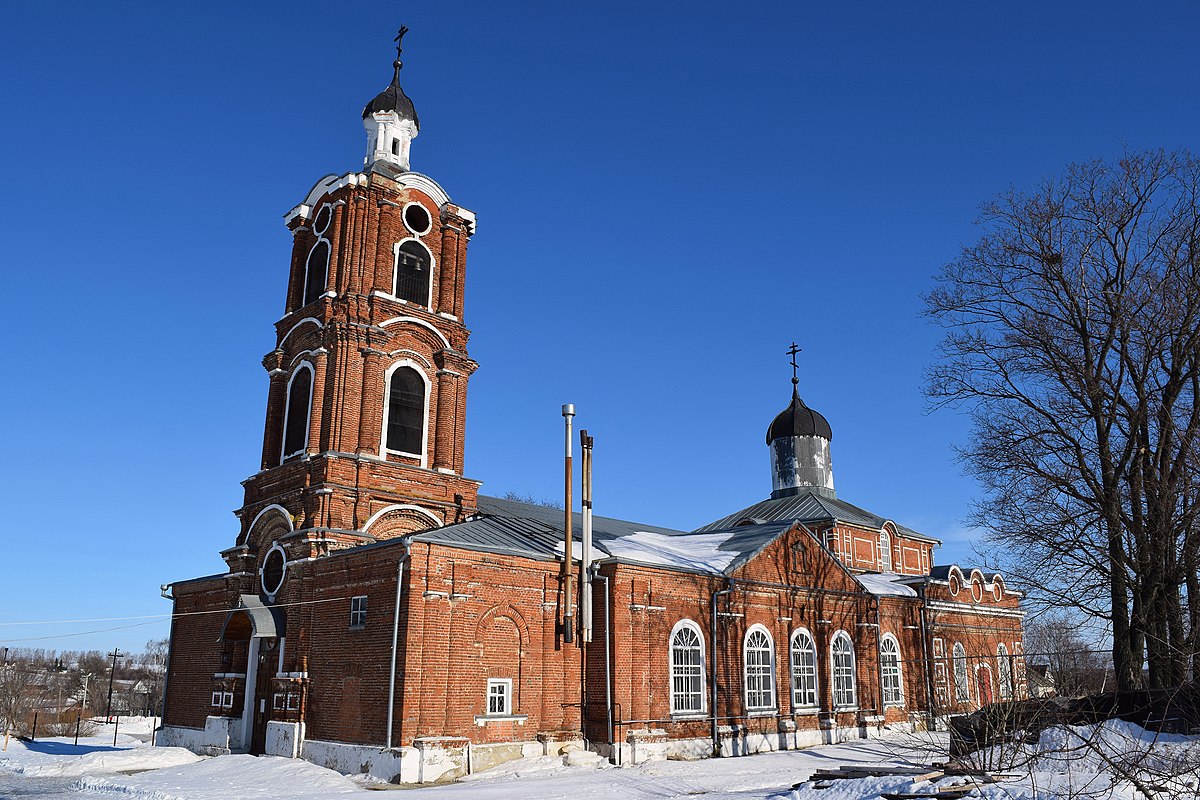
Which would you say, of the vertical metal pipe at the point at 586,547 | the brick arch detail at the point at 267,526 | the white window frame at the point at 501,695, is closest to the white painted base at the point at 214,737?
the brick arch detail at the point at 267,526

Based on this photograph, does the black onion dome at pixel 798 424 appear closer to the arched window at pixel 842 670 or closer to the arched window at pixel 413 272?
the arched window at pixel 842 670

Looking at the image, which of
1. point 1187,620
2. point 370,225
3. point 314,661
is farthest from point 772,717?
point 370,225

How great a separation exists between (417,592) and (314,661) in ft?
12.8

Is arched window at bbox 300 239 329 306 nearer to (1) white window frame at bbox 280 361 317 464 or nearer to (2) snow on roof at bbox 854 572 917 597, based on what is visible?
(1) white window frame at bbox 280 361 317 464

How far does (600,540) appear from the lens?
2536 centimetres

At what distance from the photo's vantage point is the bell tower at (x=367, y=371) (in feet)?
78.0

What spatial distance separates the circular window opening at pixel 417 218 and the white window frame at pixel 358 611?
37.1ft

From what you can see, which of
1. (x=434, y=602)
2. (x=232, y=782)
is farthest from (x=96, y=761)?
(x=434, y=602)

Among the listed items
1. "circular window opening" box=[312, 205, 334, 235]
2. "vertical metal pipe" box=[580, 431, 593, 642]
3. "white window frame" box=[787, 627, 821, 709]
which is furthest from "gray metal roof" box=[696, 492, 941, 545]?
"circular window opening" box=[312, 205, 334, 235]

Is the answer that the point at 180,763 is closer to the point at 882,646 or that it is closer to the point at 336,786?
the point at 336,786

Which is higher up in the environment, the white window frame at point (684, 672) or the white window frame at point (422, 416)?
the white window frame at point (422, 416)

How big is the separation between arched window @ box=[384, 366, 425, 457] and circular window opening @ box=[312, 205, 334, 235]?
17.4ft

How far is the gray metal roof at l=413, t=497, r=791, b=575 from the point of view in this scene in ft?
72.0

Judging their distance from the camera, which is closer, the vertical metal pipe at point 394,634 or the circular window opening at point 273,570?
the vertical metal pipe at point 394,634
